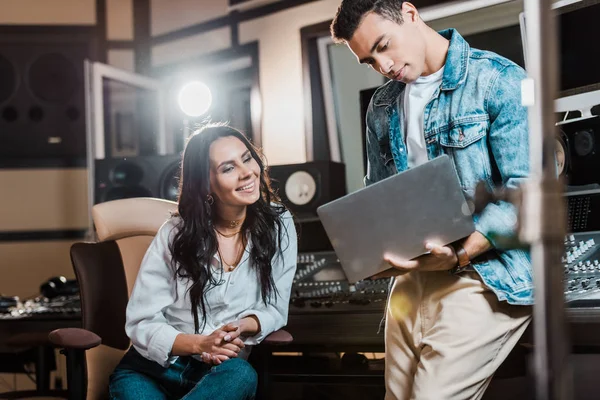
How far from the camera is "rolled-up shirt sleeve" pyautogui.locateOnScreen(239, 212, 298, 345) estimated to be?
72.9 inches

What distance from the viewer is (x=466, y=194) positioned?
146 cm

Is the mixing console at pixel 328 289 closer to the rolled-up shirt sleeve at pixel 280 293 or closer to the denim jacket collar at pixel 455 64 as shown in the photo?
the rolled-up shirt sleeve at pixel 280 293

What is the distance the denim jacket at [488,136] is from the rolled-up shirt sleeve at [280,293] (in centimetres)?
62

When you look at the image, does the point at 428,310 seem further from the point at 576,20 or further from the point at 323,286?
the point at 576,20

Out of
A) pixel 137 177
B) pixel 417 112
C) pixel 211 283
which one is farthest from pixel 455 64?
pixel 137 177

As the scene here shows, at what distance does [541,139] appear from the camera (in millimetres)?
713

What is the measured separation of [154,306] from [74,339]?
22cm

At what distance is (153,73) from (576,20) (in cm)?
247

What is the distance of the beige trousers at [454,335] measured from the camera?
1.42m

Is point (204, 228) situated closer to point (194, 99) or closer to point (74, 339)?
point (74, 339)

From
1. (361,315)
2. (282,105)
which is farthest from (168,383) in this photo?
(282,105)

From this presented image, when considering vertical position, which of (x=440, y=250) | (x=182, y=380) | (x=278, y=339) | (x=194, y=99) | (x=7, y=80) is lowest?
(x=182, y=380)

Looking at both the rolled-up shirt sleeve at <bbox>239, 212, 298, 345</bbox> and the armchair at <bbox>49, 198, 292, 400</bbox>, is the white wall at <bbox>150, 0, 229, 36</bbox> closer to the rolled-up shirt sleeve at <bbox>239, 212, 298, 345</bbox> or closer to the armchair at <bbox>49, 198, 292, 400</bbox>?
the armchair at <bbox>49, 198, 292, 400</bbox>

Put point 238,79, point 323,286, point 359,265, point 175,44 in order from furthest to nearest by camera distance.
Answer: point 175,44
point 238,79
point 323,286
point 359,265
